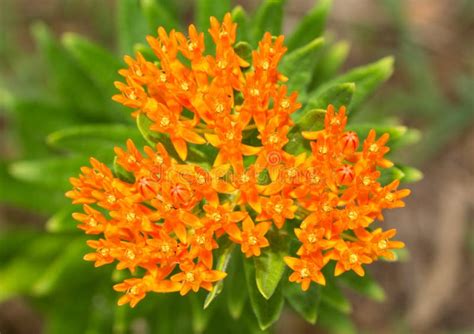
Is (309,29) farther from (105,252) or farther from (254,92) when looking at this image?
(105,252)

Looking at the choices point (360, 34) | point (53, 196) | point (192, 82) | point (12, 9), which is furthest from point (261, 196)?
point (12, 9)

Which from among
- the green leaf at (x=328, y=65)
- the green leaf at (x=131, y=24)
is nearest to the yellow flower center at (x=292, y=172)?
the green leaf at (x=131, y=24)

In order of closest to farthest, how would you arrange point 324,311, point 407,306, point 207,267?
point 207,267 < point 324,311 < point 407,306

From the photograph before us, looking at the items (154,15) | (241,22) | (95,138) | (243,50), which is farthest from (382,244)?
(154,15)

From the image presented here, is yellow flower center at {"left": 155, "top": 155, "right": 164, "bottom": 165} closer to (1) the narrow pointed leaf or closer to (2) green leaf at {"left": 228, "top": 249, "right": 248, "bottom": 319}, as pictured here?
(1) the narrow pointed leaf

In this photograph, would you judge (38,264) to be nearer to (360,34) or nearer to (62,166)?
(62,166)

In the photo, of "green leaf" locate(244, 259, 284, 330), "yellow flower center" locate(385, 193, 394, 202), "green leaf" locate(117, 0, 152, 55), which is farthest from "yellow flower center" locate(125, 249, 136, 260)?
"green leaf" locate(117, 0, 152, 55)
